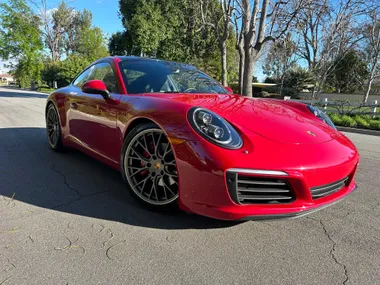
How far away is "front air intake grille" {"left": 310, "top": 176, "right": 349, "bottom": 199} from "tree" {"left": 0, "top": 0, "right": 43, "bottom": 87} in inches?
1715

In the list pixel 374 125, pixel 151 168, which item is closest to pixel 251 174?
pixel 151 168

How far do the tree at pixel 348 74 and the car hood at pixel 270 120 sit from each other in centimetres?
3486

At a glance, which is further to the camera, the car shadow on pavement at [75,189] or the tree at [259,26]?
the tree at [259,26]

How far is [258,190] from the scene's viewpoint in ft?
6.10

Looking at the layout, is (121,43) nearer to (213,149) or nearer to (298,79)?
(298,79)

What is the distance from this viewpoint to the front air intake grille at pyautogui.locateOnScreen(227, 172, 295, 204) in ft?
6.00

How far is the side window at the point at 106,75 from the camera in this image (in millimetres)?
3032

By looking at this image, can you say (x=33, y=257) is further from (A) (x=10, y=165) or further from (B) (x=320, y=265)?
(A) (x=10, y=165)

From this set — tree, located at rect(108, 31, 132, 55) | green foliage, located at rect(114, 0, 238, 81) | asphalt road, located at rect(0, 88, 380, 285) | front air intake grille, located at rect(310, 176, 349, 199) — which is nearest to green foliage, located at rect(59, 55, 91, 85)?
tree, located at rect(108, 31, 132, 55)

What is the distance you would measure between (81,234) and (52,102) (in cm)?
294

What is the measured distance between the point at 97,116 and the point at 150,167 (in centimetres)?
105

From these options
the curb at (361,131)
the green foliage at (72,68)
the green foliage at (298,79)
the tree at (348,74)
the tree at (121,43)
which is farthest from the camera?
the tree at (348,74)

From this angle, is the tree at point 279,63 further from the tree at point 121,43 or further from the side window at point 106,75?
the side window at point 106,75

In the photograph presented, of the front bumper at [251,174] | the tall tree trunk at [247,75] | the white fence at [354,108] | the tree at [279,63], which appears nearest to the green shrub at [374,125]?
the white fence at [354,108]
